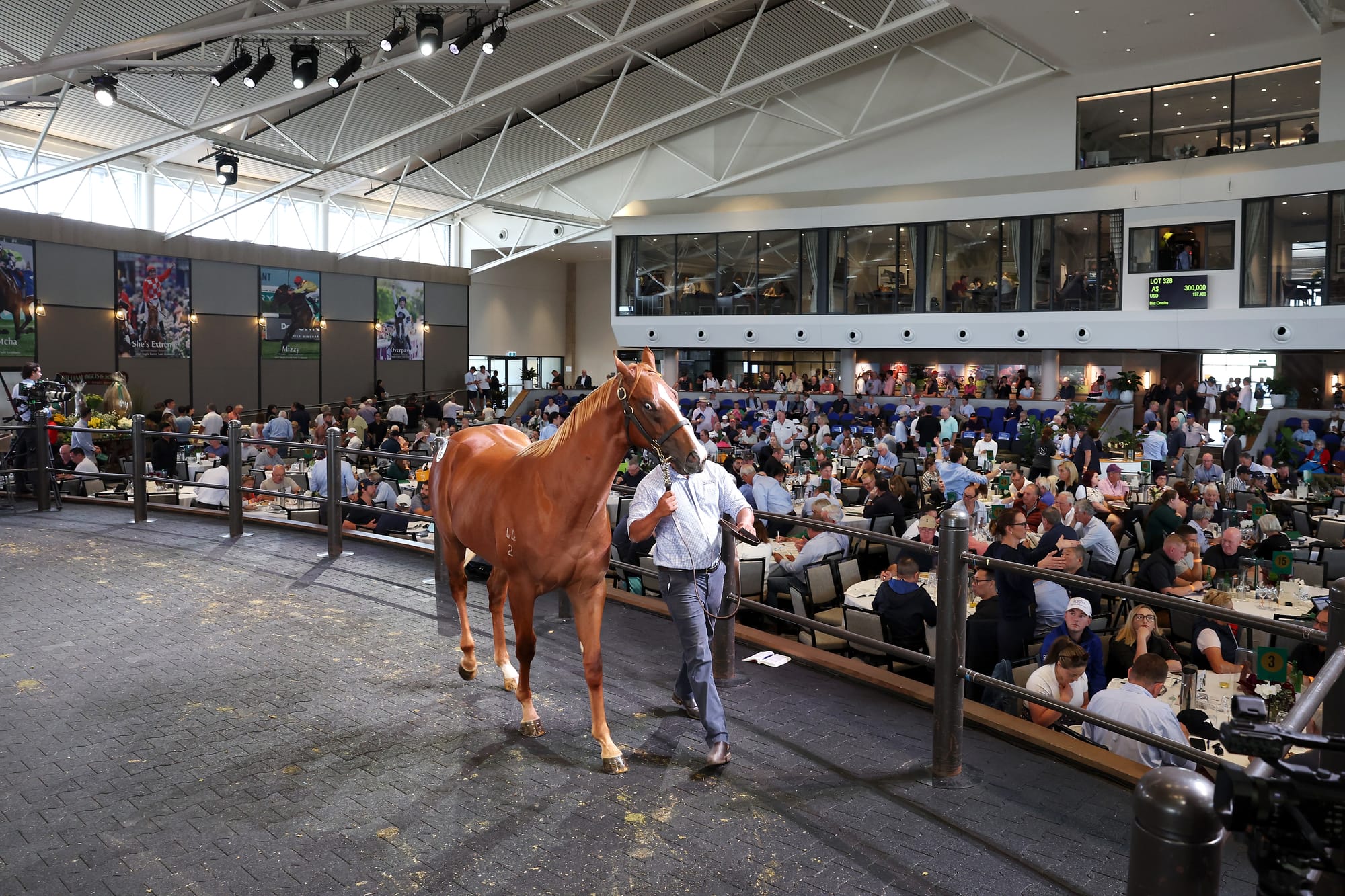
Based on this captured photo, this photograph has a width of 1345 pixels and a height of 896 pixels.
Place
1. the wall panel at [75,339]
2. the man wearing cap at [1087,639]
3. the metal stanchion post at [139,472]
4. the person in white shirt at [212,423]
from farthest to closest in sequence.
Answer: the wall panel at [75,339] < the person in white shirt at [212,423] < the metal stanchion post at [139,472] < the man wearing cap at [1087,639]

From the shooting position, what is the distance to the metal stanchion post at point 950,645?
3.92 meters

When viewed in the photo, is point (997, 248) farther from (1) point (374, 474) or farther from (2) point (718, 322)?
(1) point (374, 474)

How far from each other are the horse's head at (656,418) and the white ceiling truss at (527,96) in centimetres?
1162

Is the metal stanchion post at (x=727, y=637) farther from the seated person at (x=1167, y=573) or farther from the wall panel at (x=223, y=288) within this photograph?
the wall panel at (x=223, y=288)

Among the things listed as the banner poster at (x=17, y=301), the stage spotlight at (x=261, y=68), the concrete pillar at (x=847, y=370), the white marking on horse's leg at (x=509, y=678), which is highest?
the stage spotlight at (x=261, y=68)

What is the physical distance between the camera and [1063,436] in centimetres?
1659

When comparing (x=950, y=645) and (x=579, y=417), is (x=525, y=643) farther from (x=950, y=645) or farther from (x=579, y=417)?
(x=950, y=645)

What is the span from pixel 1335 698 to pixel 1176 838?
49.8 inches

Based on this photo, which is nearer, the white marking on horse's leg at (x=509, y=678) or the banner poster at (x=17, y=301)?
the white marking on horse's leg at (x=509, y=678)

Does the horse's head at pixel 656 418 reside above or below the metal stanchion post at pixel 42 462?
above

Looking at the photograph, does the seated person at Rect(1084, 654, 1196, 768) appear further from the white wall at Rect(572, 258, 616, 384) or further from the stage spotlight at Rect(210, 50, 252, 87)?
the white wall at Rect(572, 258, 616, 384)

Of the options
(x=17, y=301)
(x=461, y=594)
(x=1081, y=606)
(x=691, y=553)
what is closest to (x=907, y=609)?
(x=1081, y=606)

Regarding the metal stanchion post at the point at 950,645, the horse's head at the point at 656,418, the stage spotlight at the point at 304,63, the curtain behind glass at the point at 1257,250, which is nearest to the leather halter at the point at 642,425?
the horse's head at the point at 656,418

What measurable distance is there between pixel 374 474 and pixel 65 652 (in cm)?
629
